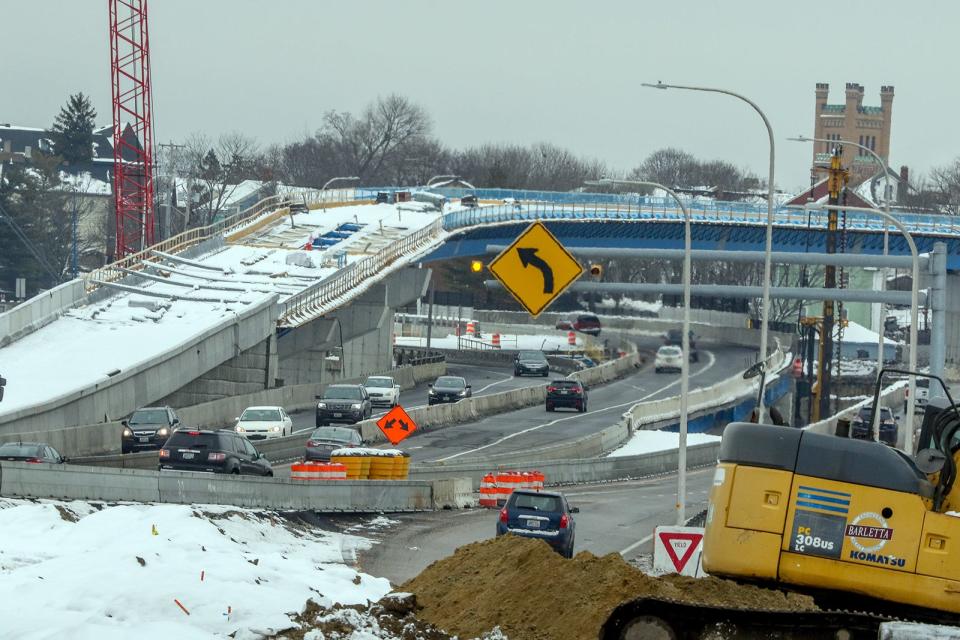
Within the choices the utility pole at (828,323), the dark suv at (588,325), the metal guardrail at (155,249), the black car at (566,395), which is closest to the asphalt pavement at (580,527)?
the black car at (566,395)

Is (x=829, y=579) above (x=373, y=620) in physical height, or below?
above

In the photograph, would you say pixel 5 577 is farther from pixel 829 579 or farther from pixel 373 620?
pixel 829 579

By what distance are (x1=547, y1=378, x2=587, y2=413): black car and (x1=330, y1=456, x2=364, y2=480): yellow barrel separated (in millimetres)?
33125

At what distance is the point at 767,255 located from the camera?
3606 centimetres

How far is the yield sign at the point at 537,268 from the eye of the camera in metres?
20.3

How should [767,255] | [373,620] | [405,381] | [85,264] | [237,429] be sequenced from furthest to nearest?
[85,264], [405,381], [237,429], [767,255], [373,620]

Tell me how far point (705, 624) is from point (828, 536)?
4.89ft

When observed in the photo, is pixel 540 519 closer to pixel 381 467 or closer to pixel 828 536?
pixel 381 467

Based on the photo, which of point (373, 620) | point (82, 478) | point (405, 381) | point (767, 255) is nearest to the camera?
point (373, 620)

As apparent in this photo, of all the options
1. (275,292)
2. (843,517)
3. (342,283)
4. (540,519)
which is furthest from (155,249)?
(843,517)

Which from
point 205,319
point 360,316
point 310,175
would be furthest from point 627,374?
point 310,175

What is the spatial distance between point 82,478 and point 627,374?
70651mm

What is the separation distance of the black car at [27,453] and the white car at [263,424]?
14.5 meters

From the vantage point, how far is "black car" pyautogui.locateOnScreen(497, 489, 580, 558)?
94.3 ft
